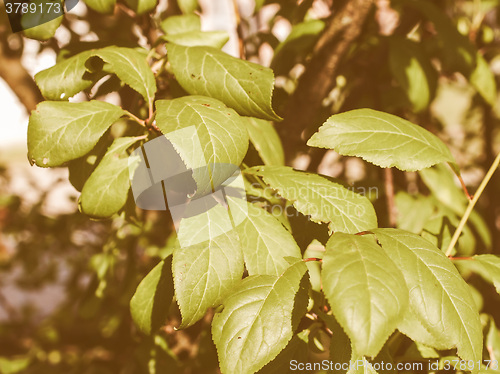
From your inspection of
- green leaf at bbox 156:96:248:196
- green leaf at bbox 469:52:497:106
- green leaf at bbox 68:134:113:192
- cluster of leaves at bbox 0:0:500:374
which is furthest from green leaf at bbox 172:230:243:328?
green leaf at bbox 469:52:497:106

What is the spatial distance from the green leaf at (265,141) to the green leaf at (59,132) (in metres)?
0.31

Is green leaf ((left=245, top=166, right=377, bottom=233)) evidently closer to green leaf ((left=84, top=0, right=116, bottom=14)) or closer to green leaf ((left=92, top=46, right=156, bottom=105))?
green leaf ((left=92, top=46, right=156, bottom=105))

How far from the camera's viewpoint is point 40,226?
217cm

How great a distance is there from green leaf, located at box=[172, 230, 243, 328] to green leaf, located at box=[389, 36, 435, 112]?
0.77 m

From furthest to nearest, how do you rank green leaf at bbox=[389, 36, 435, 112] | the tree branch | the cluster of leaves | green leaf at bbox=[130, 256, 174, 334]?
the tree branch, green leaf at bbox=[389, 36, 435, 112], green leaf at bbox=[130, 256, 174, 334], the cluster of leaves

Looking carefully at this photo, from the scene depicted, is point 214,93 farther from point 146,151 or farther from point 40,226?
point 40,226

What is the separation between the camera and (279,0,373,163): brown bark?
41.9 inches

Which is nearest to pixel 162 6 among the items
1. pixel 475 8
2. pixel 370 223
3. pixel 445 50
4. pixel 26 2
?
pixel 26 2

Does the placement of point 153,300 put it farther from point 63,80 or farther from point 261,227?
point 63,80

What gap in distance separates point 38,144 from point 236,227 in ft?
1.23

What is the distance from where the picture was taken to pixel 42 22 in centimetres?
88

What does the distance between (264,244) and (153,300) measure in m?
0.27

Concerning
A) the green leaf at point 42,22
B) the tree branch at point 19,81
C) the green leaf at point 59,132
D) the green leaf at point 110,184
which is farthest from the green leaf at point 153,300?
the tree branch at point 19,81

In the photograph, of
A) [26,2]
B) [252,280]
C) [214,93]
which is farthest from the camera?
[26,2]
